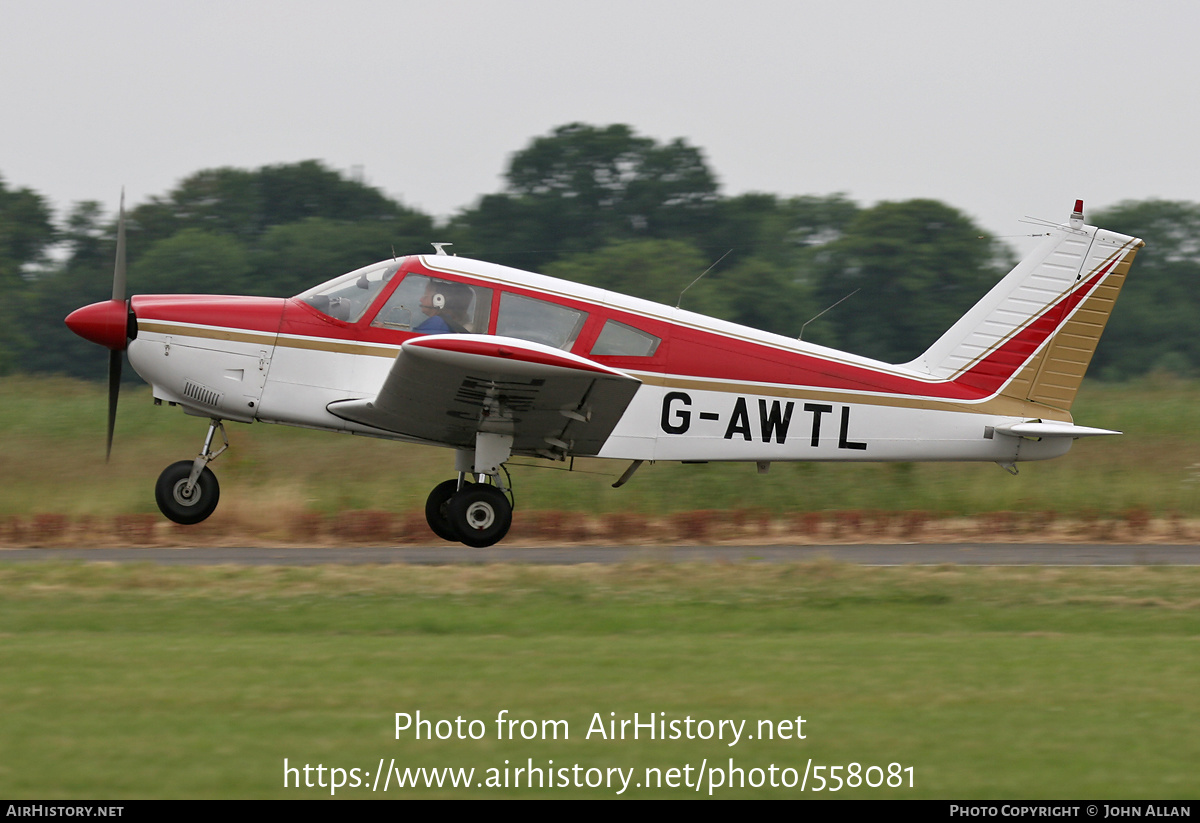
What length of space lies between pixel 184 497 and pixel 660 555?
4287mm

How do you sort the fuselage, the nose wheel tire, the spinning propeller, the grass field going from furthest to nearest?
1. the nose wheel tire
2. the fuselage
3. the spinning propeller
4. the grass field

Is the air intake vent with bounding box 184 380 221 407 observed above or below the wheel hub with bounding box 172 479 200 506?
above

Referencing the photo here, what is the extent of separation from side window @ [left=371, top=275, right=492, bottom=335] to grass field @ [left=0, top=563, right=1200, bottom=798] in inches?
89.4

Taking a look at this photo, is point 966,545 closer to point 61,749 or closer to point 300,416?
point 300,416

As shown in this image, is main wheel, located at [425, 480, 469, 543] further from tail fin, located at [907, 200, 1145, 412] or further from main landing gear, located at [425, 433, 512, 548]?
tail fin, located at [907, 200, 1145, 412]

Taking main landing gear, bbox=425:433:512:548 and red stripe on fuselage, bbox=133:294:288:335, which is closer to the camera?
red stripe on fuselage, bbox=133:294:288:335

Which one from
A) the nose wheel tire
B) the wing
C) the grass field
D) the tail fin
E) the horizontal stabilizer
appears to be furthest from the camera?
the tail fin

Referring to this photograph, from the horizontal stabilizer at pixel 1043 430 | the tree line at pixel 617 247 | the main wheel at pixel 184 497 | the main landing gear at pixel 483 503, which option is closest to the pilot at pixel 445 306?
the main landing gear at pixel 483 503

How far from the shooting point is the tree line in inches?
1239

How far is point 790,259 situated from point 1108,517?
28872mm

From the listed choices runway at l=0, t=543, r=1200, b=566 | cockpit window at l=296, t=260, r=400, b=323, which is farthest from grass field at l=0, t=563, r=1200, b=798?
A: cockpit window at l=296, t=260, r=400, b=323

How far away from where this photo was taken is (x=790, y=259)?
4272cm

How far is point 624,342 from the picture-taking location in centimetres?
1107

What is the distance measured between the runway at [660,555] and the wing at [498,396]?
3.47 ft
